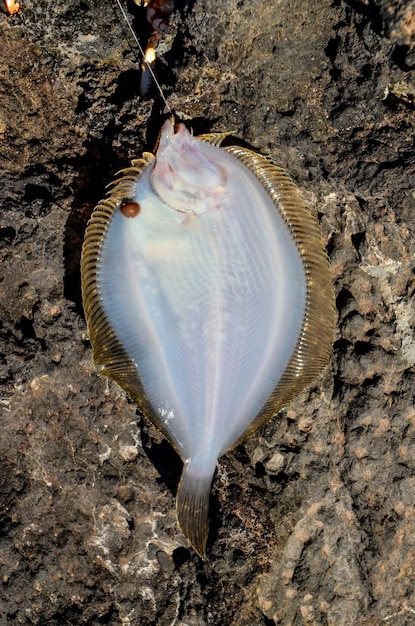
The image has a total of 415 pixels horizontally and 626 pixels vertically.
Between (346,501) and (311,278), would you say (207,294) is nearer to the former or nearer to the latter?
(311,278)

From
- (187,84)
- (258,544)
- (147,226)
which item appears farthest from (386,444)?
(187,84)

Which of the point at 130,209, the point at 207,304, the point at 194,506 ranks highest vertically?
the point at 130,209

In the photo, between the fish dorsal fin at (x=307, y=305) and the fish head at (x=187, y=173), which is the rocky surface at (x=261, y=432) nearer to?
the fish dorsal fin at (x=307, y=305)

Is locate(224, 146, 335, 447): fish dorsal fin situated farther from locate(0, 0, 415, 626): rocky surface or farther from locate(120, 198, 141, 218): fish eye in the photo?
locate(120, 198, 141, 218): fish eye

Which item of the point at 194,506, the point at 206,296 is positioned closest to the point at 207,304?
the point at 206,296

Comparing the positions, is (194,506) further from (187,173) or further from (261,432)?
(187,173)

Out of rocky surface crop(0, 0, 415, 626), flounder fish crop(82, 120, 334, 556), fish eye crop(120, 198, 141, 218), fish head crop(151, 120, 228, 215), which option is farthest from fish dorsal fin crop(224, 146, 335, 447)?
fish eye crop(120, 198, 141, 218)

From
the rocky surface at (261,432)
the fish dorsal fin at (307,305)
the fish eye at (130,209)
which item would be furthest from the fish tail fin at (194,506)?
the fish eye at (130,209)
